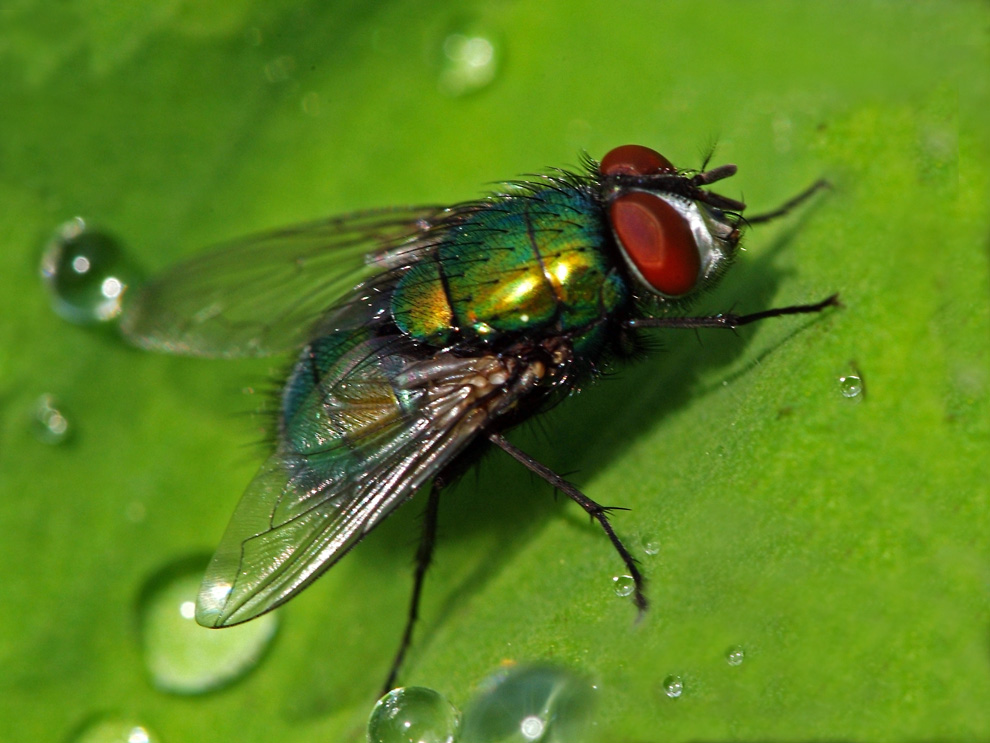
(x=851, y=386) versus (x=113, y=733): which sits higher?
(x=851, y=386)

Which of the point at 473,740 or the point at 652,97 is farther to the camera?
the point at 652,97

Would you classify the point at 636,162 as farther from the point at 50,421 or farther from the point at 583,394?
the point at 50,421

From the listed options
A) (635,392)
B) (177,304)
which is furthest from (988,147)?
(177,304)

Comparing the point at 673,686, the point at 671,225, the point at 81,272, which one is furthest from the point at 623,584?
the point at 81,272

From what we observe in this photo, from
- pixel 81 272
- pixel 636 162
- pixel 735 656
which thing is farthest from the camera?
pixel 81 272

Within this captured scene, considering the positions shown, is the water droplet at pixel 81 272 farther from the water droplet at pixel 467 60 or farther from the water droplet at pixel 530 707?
the water droplet at pixel 530 707

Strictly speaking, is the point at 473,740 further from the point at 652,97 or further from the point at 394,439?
the point at 652,97

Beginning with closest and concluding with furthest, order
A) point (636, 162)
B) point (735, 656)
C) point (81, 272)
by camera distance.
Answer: point (735, 656) → point (636, 162) → point (81, 272)
